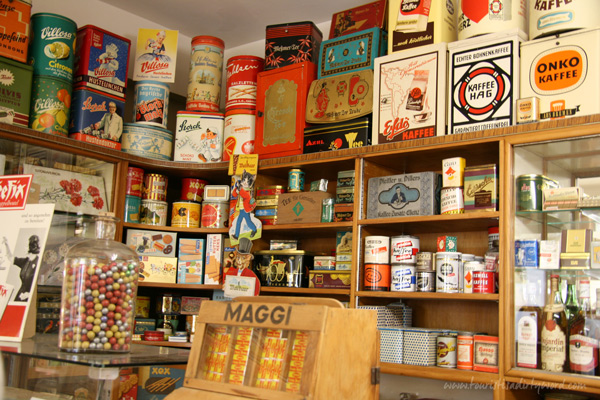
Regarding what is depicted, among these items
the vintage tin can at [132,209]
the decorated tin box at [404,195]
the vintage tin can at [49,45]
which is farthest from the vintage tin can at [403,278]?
the vintage tin can at [49,45]

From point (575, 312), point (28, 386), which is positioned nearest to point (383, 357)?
point (575, 312)

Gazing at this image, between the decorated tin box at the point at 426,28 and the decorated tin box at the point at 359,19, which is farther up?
the decorated tin box at the point at 359,19

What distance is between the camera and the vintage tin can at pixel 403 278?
2.97m

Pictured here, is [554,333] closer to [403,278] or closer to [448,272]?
[448,272]

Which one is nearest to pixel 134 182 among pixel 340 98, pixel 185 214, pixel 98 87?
pixel 185 214

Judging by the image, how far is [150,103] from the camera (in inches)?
156

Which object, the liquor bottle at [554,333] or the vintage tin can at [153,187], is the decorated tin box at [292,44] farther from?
the liquor bottle at [554,333]

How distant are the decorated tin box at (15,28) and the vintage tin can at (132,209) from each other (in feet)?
3.34

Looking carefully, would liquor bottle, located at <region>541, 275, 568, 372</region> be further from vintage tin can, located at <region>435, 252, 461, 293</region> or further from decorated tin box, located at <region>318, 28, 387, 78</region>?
decorated tin box, located at <region>318, 28, 387, 78</region>

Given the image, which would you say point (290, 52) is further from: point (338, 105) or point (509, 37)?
point (509, 37)

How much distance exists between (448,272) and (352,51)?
1.37 m

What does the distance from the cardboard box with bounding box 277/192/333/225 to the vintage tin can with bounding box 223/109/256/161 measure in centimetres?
48

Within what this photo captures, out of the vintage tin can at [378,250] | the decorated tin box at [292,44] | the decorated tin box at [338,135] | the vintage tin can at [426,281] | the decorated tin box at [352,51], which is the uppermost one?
the decorated tin box at [292,44]

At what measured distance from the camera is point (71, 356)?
4.81 ft
